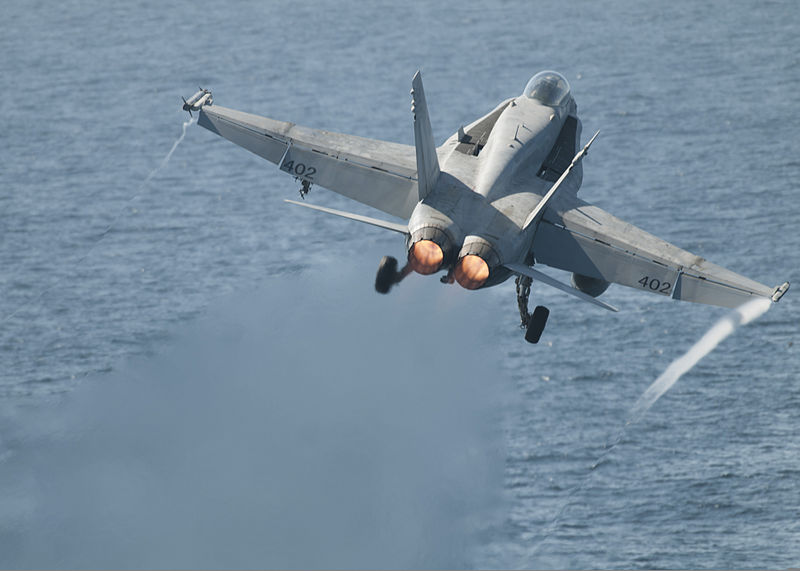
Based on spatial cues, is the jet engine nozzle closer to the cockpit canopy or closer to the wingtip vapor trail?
the cockpit canopy

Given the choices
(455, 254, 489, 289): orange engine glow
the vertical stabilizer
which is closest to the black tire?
(455, 254, 489, 289): orange engine glow

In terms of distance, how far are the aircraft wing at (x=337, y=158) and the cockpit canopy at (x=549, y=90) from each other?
8362 mm

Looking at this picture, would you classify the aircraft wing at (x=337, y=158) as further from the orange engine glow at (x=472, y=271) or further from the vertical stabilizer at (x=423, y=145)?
the orange engine glow at (x=472, y=271)

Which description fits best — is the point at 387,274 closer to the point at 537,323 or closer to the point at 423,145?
the point at 423,145

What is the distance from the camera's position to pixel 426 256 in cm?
5459

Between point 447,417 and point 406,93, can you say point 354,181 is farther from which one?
point 406,93

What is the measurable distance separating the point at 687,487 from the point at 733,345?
20121 millimetres

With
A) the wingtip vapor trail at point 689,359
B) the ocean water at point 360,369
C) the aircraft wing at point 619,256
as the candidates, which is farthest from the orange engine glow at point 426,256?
the wingtip vapor trail at point 689,359

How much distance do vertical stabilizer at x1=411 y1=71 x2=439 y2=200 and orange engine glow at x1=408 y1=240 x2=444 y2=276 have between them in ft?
9.28

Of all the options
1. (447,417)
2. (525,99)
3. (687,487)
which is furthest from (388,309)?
(525,99)

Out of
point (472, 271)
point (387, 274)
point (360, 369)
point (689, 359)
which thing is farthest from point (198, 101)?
point (689, 359)

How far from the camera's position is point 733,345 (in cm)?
11981

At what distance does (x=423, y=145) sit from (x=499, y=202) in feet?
15.6

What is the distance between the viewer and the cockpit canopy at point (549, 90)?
66812 mm
